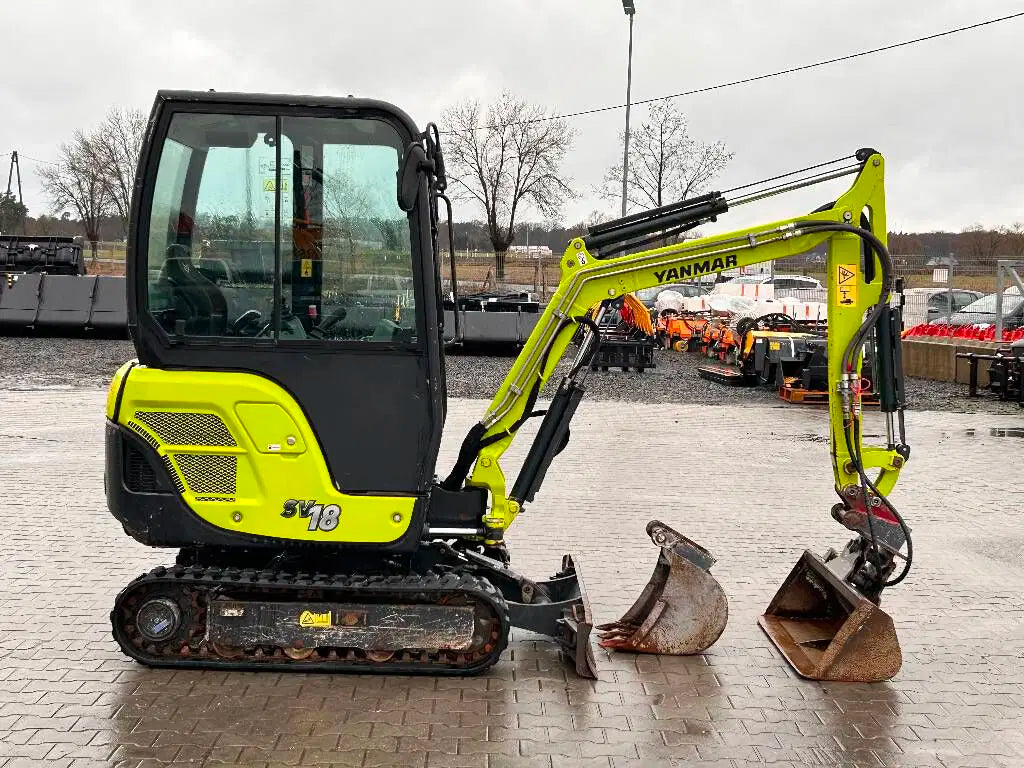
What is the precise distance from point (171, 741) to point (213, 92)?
313 centimetres

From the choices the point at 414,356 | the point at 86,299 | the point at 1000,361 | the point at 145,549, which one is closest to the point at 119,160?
the point at 86,299

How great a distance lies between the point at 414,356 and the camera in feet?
18.4

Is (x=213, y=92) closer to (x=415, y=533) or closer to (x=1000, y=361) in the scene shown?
(x=415, y=533)

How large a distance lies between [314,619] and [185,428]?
1.17m

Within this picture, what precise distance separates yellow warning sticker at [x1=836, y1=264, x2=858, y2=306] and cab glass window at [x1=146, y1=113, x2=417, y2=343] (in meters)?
2.38

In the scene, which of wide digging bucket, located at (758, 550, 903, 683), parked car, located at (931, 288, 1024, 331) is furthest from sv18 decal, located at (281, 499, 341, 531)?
parked car, located at (931, 288, 1024, 331)

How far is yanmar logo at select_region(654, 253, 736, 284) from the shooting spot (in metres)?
5.98

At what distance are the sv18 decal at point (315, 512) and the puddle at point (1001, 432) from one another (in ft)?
39.0

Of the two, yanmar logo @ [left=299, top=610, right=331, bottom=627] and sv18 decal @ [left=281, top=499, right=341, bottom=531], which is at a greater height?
sv18 decal @ [left=281, top=499, right=341, bottom=531]

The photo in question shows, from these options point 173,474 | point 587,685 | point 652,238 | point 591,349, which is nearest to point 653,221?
point 652,238

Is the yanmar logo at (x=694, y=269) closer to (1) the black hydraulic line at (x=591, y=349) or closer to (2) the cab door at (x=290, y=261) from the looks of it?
(1) the black hydraulic line at (x=591, y=349)

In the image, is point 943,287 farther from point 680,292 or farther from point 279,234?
point 279,234

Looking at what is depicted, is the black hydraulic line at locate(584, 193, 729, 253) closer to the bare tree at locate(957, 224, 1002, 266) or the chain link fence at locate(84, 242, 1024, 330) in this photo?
the chain link fence at locate(84, 242, 1024, 330)

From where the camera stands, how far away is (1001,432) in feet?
50.4
